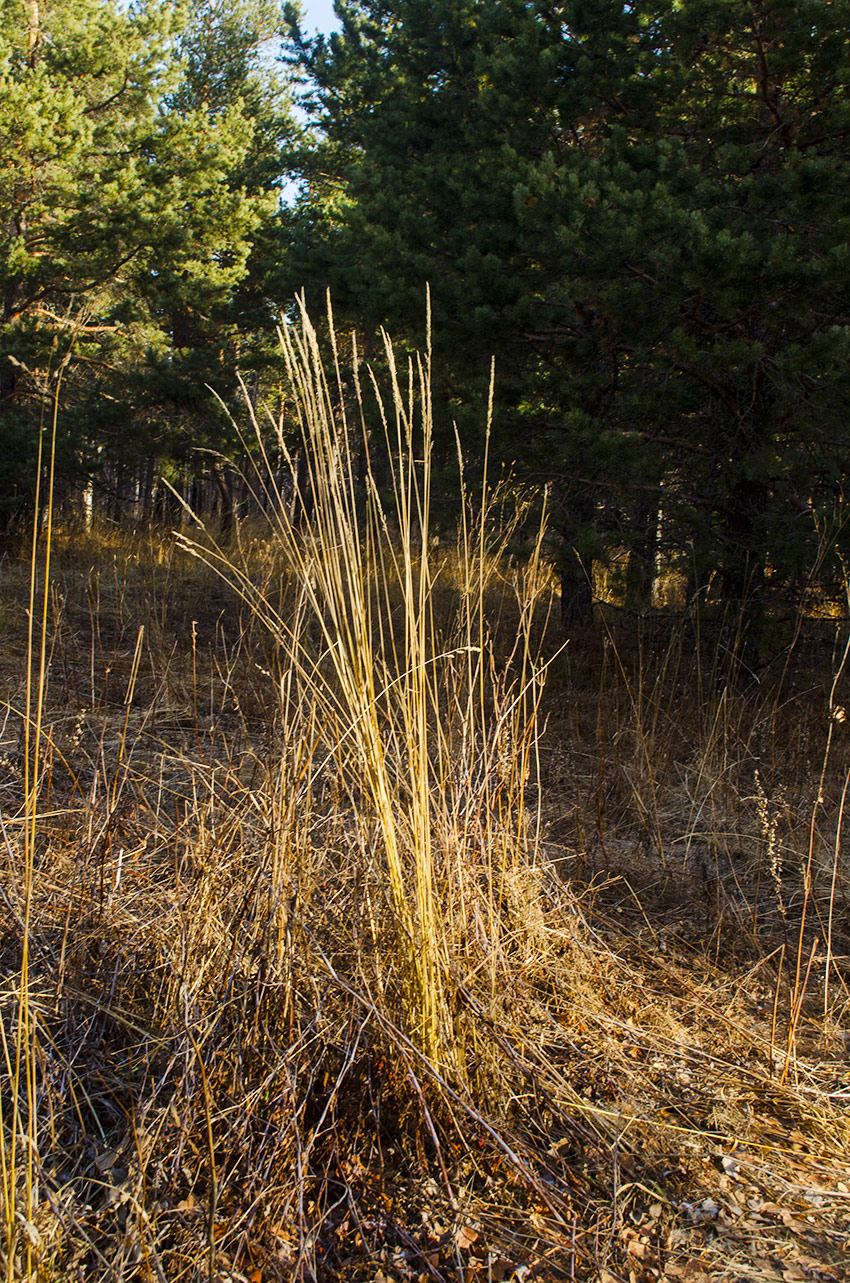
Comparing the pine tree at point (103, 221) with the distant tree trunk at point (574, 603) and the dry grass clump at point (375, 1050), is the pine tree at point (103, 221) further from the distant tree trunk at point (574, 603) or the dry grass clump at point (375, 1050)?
the dry grass clump at point (375, 1050)

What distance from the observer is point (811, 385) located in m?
4.08

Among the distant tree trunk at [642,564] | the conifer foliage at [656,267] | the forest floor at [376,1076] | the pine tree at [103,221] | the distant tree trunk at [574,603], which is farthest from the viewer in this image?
the pine tree at [103,221]

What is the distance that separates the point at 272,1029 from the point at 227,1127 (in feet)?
0.64

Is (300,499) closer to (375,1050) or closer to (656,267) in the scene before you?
(375,1050)

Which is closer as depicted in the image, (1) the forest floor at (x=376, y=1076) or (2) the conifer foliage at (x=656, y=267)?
(1) the forest floor at (x=376, y=1076)

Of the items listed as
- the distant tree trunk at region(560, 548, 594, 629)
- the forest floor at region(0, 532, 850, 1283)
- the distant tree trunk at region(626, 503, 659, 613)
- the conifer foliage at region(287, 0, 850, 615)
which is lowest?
the forest floor at region(0, 532, 850, 1283)

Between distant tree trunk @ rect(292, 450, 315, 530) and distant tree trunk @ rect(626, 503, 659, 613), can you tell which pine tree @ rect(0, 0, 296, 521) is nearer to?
distant tree trunk @ rect(292, 450, 315, 530)

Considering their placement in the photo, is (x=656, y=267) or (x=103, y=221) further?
(x=103, y=221)

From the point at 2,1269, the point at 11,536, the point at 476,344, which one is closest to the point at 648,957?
the point at 2,1269

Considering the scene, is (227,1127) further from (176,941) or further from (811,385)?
(811,385)

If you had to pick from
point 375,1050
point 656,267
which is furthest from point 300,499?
point 656,267

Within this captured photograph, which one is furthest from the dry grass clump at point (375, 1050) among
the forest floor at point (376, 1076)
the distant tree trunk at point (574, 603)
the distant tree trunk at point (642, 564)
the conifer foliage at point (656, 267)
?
the distant tree trunk at point (574, 603)

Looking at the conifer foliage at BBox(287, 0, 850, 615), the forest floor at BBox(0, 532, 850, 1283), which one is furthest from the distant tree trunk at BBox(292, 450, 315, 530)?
the conifer foliage at BBox(287, 0, 850, 615)

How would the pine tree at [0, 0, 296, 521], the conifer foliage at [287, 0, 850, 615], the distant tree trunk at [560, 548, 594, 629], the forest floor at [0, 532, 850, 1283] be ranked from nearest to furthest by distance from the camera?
the forest floor at [0, 532, 850, 1283] < the conifer foliage at [287, 0, 850, 615] < the distant tree trunk at [560, 548, 594, 629] < the pine tree at [0, 0, 296, 521]
